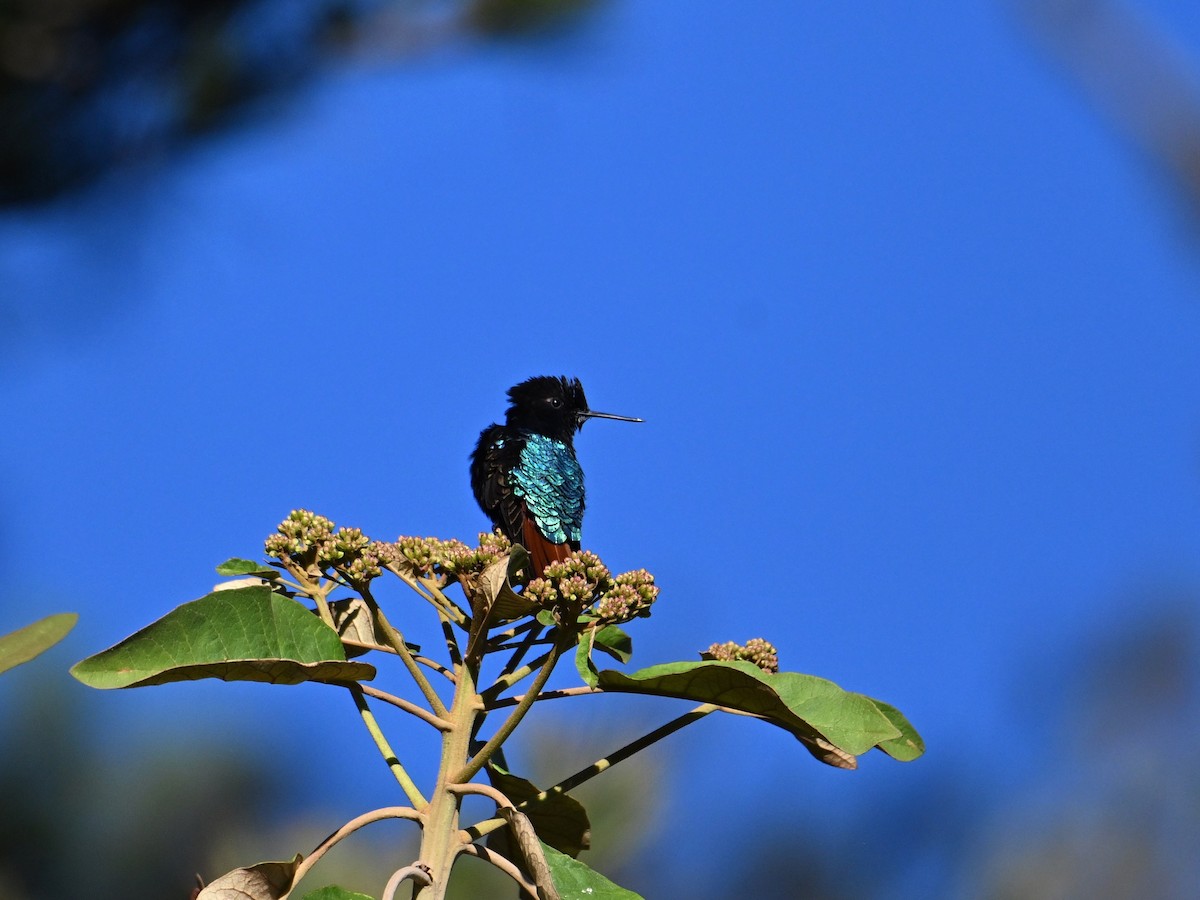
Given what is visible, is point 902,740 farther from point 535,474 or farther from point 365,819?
point 535,474

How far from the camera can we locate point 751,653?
5.75 feet

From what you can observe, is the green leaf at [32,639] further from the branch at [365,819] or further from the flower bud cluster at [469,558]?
the flower bud cluster at [469,558]

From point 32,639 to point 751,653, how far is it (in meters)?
0.90

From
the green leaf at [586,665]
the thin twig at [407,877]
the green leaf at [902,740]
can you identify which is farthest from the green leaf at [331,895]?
the green leaf at [902,740]

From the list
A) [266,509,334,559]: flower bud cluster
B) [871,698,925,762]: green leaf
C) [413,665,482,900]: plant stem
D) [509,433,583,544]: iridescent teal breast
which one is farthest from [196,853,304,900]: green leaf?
[509,433,583,544]: iridescent teal breast

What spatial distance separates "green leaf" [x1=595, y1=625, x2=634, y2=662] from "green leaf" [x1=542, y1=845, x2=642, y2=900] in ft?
1.27

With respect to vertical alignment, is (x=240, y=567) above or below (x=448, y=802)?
above

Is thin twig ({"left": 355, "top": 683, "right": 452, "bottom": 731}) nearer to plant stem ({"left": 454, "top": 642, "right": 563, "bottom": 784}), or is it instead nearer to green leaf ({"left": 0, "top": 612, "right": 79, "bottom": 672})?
plant stem ({"left": 454, "top": 642, "right": 563, "bottom": 784})

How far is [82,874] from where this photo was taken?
541 centimetres

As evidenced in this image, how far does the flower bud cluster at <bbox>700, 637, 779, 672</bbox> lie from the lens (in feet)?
5.74

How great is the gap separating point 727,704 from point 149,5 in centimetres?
579

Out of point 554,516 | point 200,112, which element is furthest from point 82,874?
point 200,112

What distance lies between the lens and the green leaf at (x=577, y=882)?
146 cm

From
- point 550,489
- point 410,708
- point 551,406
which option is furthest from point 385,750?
point 551,406
